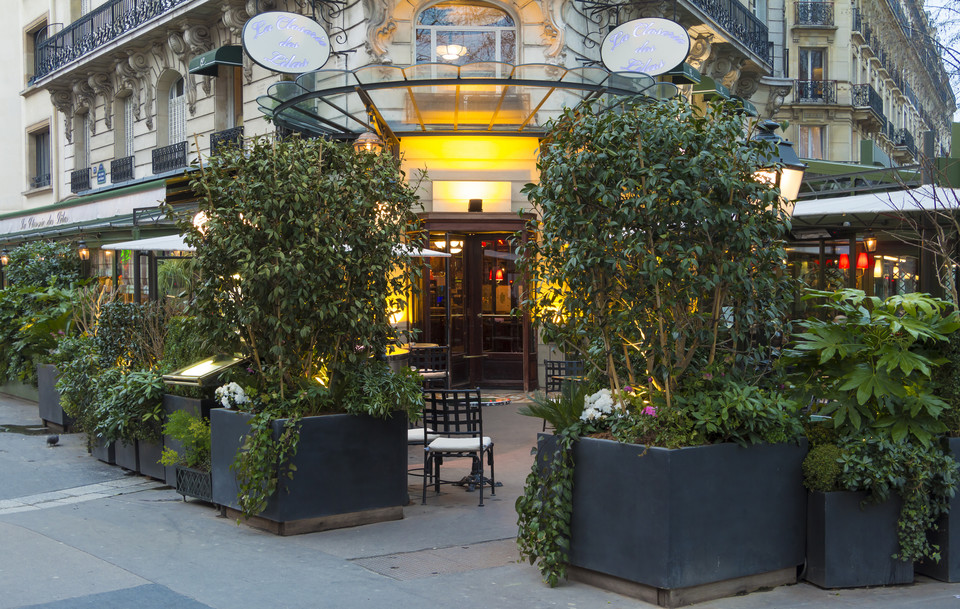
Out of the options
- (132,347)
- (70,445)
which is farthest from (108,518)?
(70,445)

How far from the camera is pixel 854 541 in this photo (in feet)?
→ 19.6

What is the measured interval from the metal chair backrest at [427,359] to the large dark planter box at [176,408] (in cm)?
445

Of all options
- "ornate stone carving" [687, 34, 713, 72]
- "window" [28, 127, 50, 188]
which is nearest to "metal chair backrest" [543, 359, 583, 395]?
"ornate stone carving" [687, 34, 713, 72]

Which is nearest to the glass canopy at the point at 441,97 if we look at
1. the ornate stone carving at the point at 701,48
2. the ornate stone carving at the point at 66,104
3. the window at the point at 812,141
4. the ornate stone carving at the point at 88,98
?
the ornate stone carving at the point at 701,48

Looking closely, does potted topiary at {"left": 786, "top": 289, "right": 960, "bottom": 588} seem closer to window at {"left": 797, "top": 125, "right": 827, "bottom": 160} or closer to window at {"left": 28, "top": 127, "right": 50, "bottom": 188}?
window at {"left": 797, "top": 125, "right": 827, "bottom": 160}

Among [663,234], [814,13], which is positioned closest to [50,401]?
[663,234]

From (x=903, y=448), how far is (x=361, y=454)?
4.03 metres

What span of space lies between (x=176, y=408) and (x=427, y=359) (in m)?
4.68

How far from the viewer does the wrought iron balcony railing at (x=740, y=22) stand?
66.6 ft

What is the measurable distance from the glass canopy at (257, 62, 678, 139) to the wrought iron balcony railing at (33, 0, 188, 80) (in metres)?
6.99

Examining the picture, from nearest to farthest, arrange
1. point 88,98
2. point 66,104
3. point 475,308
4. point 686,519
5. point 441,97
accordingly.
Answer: point 686,519 < point 441,97 < point 475,308 < point 88,98 < point 66,104

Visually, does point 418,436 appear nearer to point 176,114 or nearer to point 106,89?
point 176,114

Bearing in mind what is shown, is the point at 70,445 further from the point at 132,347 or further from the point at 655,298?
the point at 655,298

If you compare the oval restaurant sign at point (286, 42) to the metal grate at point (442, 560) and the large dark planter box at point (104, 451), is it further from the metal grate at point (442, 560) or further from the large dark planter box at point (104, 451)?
the metal grate at point (442, 560)
